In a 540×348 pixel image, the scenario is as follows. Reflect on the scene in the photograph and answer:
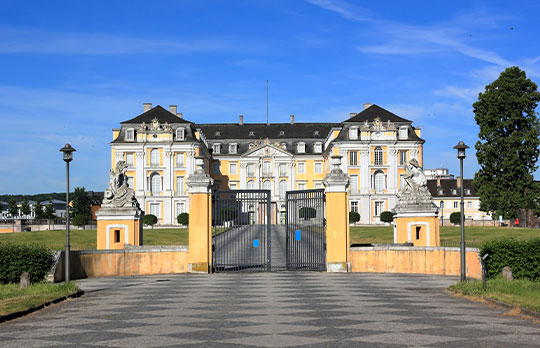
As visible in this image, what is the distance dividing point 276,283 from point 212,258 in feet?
13.4

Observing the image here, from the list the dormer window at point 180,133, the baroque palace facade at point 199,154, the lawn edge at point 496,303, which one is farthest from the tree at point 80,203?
the lawn edge at point 496,303

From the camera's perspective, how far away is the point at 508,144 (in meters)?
51.2

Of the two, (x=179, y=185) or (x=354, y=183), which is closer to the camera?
(x=354, y=183)

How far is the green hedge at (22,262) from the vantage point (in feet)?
53.9

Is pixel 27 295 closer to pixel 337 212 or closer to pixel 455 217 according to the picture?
pixel 337 212

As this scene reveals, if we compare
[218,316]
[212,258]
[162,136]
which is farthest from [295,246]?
[162,136]

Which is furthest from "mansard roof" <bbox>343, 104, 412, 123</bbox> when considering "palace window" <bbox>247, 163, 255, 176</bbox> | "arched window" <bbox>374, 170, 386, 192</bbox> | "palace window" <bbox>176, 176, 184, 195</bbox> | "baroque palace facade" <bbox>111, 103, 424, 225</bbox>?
"palace window" <bbox>176, 176, 184, 195</bbox>

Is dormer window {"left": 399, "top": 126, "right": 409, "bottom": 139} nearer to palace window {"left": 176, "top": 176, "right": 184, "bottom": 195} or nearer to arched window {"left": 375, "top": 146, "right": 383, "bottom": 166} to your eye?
arched window {"left": 375, "top": 146, "right": 383, "bottom": 166}

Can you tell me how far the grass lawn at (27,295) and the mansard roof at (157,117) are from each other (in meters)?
67.2

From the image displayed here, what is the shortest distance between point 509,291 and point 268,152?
78313 millimetres

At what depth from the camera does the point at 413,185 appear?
74.3ft

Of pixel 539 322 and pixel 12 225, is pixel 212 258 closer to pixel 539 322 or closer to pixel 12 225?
pixel 539 322

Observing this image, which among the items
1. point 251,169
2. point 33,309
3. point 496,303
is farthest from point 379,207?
point 33,309

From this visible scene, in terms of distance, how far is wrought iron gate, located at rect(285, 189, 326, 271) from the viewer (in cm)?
2002
